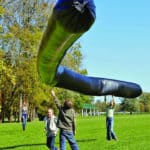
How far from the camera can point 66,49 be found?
3.68 meters

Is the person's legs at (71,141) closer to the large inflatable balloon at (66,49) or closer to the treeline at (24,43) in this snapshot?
the large inflatable balloon at (66,49)

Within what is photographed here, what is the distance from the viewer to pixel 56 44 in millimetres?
3570

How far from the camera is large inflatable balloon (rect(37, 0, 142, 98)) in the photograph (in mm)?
3199

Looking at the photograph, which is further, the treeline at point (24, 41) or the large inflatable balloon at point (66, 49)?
the treeline at point (24, 41)

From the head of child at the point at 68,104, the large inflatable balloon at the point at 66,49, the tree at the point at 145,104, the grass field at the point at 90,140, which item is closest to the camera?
the large inflatable balloon at the point at 66,49

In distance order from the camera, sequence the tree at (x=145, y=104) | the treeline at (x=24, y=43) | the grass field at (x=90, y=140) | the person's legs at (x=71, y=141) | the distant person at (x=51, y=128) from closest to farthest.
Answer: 1. the person's legs at (x=71, y=141)
2. the distant person at (x=51, y=128)
3. the grass field at (x=90, y=140)
4. the treeline at (x=24, y=43)
5. the tree at (x=145, y=104)

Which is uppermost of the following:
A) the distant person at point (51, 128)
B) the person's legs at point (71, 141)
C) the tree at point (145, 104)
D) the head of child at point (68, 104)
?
the tree at point (145, 104)

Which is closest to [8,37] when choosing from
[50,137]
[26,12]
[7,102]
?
[26,12]

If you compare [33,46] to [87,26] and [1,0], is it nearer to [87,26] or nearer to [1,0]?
[1,0]

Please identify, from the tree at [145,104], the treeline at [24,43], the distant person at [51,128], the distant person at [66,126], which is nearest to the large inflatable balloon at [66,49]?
the distant person at [66,126]

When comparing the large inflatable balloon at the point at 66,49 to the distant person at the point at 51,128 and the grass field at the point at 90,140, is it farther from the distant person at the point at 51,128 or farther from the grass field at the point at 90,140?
the grass field at the point at 90,140

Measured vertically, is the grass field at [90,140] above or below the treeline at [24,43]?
below

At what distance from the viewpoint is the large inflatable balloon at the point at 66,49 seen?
3199 mm

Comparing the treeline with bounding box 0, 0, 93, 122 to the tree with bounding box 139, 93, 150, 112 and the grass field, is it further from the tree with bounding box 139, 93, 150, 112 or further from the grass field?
the tree with bounding box 139, 93, 150, 112
